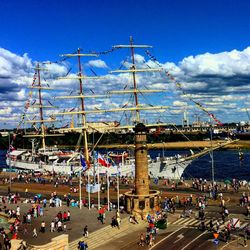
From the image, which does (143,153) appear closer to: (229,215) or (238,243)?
(229,215)

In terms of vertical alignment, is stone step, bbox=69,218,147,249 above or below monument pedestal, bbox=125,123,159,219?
below

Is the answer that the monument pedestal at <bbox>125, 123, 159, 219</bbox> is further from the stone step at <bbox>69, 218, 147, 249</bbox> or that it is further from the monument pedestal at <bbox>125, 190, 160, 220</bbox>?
the stone step at <bbox>69, 218, 147, 249</bbox>

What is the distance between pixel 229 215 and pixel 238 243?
26.6 ft

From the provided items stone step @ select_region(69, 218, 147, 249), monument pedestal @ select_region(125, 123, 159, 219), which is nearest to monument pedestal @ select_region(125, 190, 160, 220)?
monument pedestal @ select_region(125, 123, 159, 219)

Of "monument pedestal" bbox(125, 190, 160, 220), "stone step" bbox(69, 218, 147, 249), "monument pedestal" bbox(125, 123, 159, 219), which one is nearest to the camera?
"stone step" bbox(69, 218, 147, 249)

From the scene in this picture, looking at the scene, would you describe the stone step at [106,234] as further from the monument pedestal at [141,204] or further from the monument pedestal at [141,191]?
the monument pedestal at [141,191]

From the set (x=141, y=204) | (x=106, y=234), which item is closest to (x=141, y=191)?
(x=141, y=204)

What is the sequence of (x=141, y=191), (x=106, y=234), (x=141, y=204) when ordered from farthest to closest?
(x=141, y=191), (x=141, y=204), (x=106, y=234)

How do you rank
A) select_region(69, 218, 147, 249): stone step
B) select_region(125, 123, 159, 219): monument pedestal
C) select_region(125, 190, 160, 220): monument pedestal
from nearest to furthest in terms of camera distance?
1. select_region(69, 218, 147, 249): stone step
2. select_region(125, 190, 160, 220): monument pedestal
3. select_region(125, 123, 159, 219): monument pedestal

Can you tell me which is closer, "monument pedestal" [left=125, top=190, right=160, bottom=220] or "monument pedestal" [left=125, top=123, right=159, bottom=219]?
"monument pedestal" [left=125, top=190, right=160, bottom=220]

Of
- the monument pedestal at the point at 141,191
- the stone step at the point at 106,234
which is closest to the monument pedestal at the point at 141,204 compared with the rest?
the monument pedestal at the point at 141,191

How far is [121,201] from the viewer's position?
45.6 m

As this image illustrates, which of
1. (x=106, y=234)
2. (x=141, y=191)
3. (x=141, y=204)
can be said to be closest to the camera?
(x=106, y=234)

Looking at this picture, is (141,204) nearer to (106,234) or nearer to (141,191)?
(141,191)
